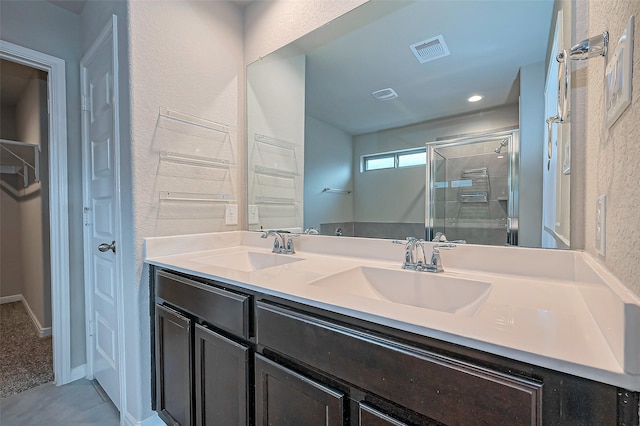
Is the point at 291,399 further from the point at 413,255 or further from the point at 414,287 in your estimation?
the point at 413,255

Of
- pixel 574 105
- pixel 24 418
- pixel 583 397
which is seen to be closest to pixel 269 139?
pixel 574 105

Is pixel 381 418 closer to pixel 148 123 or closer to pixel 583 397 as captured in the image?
pixel 583 397

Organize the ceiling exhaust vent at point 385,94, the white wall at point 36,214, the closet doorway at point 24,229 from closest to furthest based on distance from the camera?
the ceiling exhaust vent at point 385,94, the closet doorway at point 24,229, the white wall at point 36,214

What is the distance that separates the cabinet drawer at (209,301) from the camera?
96 cm

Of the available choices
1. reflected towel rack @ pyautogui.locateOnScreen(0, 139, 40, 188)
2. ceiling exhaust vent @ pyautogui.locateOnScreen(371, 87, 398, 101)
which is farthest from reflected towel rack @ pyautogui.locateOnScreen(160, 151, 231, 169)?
reflected towel rack @ pyautogui.locateOnScreen(0, 139, 40, 188)

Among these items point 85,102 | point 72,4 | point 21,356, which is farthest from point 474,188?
point 21,356

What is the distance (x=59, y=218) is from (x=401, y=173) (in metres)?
2.09

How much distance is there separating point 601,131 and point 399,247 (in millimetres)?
725

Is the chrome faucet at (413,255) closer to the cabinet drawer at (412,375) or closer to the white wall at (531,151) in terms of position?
the white wall at (531,151)

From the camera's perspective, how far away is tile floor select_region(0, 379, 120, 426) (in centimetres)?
153

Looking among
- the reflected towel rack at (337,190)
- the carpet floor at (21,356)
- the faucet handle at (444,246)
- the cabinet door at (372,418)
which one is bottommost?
the carpet floor at (21,356)

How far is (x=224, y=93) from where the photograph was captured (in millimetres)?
1783

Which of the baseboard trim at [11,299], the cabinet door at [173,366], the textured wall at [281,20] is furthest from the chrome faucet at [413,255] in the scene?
the baseboard trim at [11,299]

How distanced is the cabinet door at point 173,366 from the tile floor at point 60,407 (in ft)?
1.59
